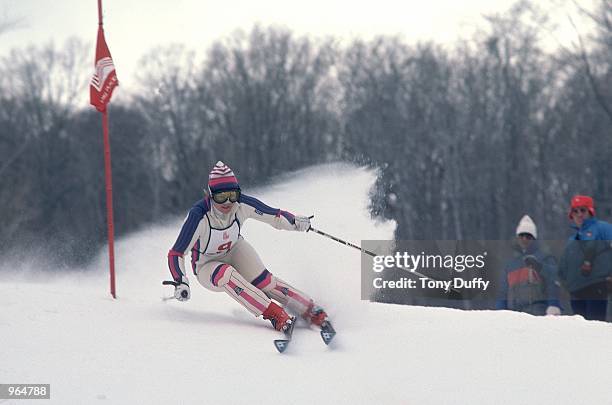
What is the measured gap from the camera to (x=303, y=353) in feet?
24.3

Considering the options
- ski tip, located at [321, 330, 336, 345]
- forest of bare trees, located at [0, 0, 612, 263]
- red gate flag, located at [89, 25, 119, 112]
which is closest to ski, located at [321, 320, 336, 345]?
ski tip, located at [321, 330, 336, 345]

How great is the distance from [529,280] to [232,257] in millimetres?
2948

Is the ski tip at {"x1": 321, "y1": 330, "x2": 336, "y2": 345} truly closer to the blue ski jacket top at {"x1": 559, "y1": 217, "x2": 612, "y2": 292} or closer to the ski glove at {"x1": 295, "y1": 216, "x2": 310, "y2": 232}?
the ski glove at {"x1": 295, "y1": 216, "x2": 310, "y2": 232}

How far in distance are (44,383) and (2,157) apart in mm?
43419

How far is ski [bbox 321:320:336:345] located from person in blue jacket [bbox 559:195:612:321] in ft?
8.99

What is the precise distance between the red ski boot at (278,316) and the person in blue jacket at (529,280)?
→ 8.35 feet

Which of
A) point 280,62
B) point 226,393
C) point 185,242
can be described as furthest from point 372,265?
point 280,62

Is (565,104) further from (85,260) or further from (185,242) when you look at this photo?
(185,242)

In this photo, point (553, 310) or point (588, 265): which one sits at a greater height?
point (588, 265)

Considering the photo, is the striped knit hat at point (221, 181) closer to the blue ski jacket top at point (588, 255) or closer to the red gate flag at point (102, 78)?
the red gate flag at point (102, 78)

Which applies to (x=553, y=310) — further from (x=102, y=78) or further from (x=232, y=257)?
(x=102, y=78)

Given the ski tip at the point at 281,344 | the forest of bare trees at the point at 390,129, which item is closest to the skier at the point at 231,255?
the ski tip at the point at 281,344

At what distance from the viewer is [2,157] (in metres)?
47.3

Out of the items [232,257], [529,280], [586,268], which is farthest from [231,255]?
[586,268]
